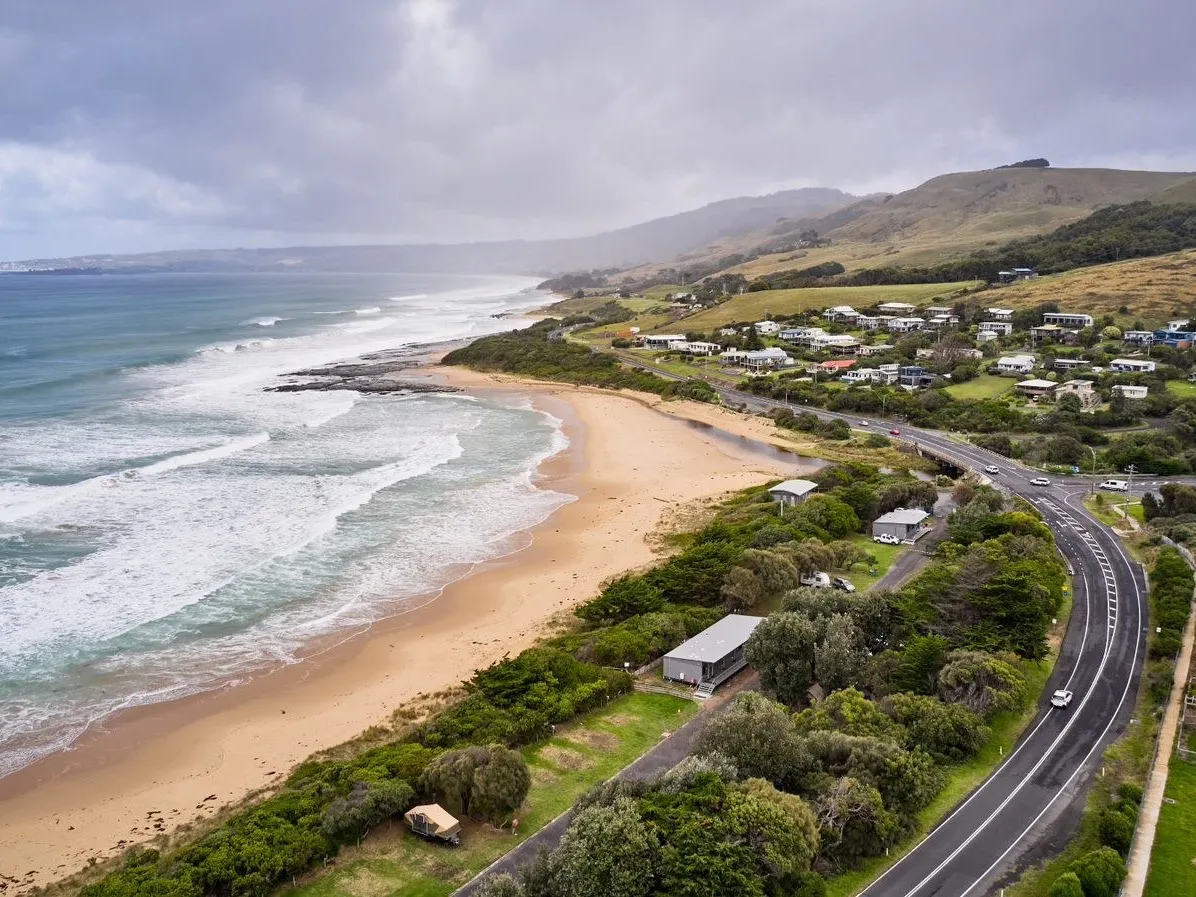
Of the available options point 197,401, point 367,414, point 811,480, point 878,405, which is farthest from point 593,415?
point 197,401

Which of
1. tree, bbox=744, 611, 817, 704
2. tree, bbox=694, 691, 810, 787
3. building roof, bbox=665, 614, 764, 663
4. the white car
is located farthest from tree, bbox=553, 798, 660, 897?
the white car

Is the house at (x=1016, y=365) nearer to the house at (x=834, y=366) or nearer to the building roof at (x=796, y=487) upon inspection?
the house at (x=834, y=366)

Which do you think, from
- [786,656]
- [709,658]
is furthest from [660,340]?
[786,656]

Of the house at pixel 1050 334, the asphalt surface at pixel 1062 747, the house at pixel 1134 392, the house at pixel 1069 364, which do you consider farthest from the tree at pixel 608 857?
the house at pixel 1050 334

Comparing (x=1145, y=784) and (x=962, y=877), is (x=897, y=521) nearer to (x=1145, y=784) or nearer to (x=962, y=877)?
(x=1145, y=784)

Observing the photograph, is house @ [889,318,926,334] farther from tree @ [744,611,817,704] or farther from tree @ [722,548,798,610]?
tree @ [744,611,817,704]

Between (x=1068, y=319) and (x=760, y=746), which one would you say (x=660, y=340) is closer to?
(x=1068, y=319)
